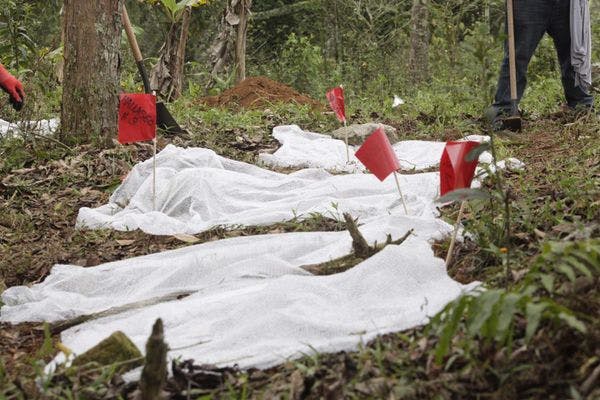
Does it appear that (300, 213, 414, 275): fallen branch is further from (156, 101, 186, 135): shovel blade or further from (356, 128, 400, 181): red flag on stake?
(156, 101, 186, 135): shovel blade

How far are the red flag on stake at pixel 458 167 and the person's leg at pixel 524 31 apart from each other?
3.56 m

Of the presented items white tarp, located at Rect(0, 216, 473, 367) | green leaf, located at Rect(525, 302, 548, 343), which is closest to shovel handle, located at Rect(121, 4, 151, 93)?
white tarp, located at Rect(0, 216, 473, 367)

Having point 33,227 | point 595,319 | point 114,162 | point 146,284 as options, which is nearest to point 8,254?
point 33,227

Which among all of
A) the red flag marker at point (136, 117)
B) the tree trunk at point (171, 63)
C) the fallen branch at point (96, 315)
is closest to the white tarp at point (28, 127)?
the red flag marker at point (136, 117)

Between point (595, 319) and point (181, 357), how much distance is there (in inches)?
44.9

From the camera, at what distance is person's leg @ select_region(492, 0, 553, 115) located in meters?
6.17

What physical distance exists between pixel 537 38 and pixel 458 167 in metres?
3.95

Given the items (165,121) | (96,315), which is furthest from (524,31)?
(96,315)

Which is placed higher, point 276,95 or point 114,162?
point 276,95

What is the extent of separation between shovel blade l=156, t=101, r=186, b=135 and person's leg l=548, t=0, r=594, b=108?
321 centimetres

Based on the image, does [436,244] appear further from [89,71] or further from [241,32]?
[241,32]

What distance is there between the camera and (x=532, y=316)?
1703mm

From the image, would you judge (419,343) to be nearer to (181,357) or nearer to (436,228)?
(181,357)

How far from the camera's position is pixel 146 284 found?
315 cm
